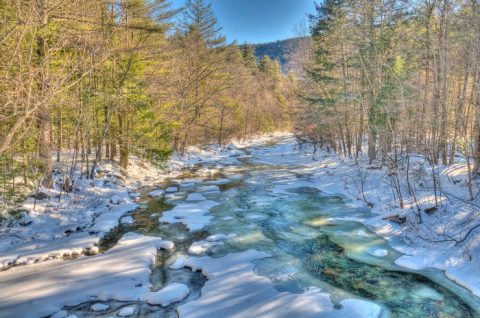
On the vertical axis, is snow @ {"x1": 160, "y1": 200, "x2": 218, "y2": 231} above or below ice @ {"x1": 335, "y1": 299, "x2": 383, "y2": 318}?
above

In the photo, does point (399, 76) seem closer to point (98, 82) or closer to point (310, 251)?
point (310, 251)

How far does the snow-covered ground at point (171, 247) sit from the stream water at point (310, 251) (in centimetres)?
25

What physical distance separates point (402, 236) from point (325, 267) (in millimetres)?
2785

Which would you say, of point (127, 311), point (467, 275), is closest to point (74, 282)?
point (127, 311)

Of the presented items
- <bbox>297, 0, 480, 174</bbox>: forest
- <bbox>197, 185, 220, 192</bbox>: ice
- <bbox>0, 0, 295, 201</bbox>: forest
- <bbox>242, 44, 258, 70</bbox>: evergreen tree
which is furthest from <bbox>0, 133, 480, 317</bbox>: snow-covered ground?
<bbox>242, 44, 258, 70</bbox>: evergreen tree

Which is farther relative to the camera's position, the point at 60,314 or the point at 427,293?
the point at 427,293

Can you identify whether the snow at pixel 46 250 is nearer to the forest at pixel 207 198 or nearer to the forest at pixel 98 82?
the forest at pixel 207 198

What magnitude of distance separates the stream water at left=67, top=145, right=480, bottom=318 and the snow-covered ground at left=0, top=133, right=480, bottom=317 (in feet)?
0.82

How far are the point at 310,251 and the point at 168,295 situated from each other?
3321 millimetres

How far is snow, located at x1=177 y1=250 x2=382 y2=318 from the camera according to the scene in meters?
4.79

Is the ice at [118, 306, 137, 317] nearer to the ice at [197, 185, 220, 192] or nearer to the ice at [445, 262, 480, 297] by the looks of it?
the ice at [445, 262, 480, 297]

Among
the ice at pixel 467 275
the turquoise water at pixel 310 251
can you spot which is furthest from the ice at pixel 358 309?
the ice at pixel 467 275

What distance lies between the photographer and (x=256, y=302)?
508cm

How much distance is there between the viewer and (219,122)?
2839 cm
